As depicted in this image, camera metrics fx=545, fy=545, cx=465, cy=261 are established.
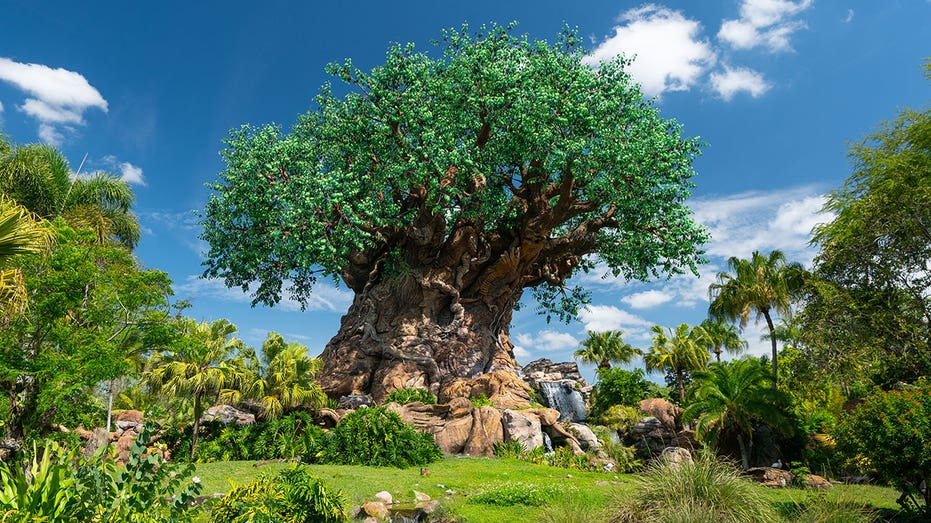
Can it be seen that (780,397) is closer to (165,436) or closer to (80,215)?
(165,436)

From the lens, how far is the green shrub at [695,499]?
24.1 feet

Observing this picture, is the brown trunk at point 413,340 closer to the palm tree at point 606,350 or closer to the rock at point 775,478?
the rock at point 775,478

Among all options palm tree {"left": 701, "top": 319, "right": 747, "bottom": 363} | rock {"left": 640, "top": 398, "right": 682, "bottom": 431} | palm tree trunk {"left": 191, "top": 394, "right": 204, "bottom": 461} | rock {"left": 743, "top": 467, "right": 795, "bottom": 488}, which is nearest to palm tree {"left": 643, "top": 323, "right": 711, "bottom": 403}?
palm tree {"left": 701, "top": 319, "right": 747, "bottom": 363}

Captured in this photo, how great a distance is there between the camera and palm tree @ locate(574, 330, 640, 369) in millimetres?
48188

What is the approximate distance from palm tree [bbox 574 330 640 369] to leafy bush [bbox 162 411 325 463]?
116ft

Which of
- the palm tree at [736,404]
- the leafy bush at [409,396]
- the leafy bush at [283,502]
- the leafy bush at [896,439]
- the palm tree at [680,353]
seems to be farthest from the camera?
the palm tree at [680,353]

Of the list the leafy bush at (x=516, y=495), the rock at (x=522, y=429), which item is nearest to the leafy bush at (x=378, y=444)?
the rock at (x=522, y=429)

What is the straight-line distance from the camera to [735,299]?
38250mm

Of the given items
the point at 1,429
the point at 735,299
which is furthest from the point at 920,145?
the point at 1,429

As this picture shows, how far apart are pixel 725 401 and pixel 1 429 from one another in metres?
22.6

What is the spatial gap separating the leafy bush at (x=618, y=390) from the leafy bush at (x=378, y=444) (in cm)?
1433

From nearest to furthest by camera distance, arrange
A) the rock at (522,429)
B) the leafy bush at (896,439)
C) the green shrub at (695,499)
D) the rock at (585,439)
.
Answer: the green shrub at (695,499) < the leafy bush at (896,439) < the rock at (522,429) < the rock at (585,439)

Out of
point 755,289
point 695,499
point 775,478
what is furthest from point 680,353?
point 695,499

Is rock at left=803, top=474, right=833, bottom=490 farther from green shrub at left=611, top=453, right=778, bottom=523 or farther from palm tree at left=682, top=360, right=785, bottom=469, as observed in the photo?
green shrub at left=611, top=453, right=778, bottom=523
